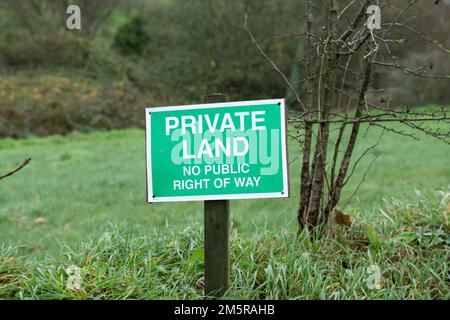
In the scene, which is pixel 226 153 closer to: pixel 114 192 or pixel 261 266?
pixel 261 266

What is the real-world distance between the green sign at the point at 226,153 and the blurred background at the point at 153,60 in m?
12.6

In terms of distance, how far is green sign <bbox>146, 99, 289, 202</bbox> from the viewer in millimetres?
2994

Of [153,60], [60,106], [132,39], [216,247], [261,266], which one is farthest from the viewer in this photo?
[132,39]

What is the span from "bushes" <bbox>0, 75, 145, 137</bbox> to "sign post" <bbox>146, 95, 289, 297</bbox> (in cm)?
1208

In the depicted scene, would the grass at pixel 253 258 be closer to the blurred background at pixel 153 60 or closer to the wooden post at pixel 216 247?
the wooden post at pixel 216 247

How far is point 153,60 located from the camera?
20438 millimetres

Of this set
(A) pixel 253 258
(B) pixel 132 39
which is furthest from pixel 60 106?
(A) pixel 253 258

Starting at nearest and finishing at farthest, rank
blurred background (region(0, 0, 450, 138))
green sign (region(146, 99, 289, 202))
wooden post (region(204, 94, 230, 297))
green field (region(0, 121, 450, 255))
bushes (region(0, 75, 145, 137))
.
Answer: green sign (region(146, 99, 289, 202))
wooden post (region(204, 94, 230, 297))
green field (region(0, 121, 450, 255))
bushes (region(0, 75, 145, 137))
blurred background (region(0, 0, 450, 138))

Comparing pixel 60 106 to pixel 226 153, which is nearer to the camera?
pixel 226 153

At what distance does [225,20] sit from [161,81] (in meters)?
2.93

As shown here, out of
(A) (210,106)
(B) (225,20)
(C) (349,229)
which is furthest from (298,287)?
(B) (225,20)

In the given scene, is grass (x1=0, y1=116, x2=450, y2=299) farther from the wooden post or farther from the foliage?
the foliage

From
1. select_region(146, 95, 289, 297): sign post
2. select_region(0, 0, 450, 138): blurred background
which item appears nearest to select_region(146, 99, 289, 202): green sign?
select_region(146, 95, 289, 297): sign post

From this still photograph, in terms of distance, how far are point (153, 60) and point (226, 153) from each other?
17.9m
